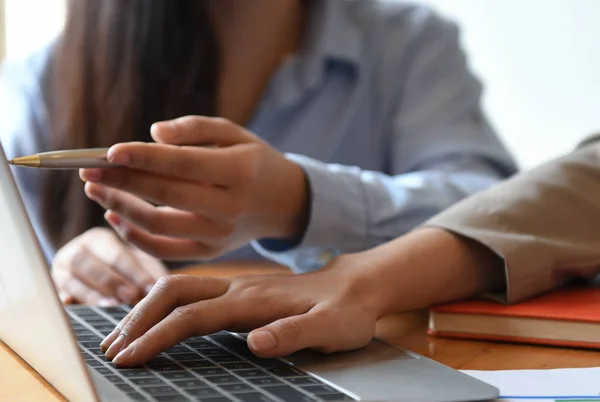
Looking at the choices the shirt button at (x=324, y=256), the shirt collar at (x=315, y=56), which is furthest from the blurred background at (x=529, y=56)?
the shirt button at (x=324, y=256)

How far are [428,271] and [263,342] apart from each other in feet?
0.65

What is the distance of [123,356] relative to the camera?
1.51ft

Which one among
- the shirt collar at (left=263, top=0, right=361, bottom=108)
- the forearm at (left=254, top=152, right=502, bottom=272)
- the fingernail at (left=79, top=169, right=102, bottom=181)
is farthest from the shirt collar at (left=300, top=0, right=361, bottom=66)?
the fingernail at (left=79, top=169, right=102, bottom=181)

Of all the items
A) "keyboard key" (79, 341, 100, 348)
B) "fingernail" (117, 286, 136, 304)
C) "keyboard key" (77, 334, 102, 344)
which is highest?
"keyboard key" (79, 341, 100, 348)

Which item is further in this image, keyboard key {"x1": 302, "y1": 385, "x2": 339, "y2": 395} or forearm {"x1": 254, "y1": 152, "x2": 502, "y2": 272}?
forearm {"x1": 254, "y1": 152, "x2": 502, "y2": 272}

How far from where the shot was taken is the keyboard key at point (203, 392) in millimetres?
408

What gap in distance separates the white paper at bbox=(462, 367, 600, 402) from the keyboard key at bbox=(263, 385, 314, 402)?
0.35ft

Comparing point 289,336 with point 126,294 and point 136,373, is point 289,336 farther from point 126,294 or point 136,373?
point 126,294

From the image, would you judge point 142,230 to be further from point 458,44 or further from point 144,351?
point 458,44

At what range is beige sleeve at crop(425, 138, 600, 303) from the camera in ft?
2.09

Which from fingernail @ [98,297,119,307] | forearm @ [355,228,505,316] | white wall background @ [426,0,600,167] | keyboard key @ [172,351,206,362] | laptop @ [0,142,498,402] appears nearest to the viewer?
laptop @ [0,142,498,402]

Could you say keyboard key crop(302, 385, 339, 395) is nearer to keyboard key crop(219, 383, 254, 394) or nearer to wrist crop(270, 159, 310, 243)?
keyboard key crop(219, 383, 254, 394)

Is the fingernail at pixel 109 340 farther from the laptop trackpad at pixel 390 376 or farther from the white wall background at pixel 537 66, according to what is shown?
the white wall background at pixel 537 66

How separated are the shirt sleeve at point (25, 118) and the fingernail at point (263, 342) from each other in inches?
29.0
